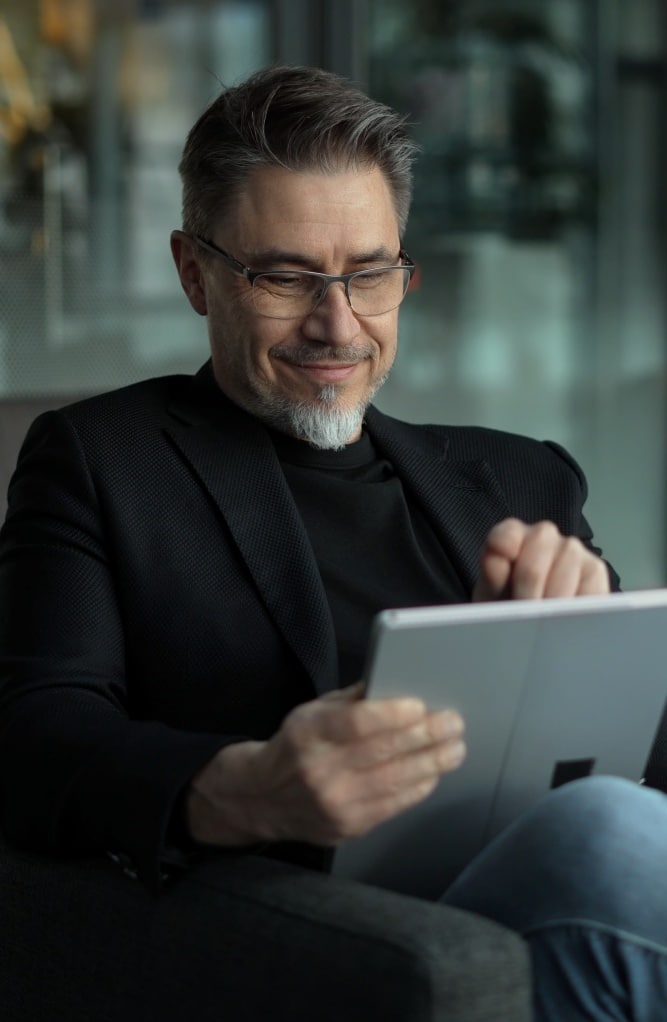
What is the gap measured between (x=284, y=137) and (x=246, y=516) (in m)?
0.45

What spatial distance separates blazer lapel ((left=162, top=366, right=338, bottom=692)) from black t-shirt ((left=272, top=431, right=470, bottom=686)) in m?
0.06

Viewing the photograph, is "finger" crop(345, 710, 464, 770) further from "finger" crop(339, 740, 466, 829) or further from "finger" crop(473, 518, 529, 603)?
"finger" crop(473, 518, 529, 603)

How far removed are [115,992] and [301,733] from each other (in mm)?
345

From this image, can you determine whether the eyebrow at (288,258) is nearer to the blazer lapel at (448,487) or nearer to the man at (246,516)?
the man at (246,516)

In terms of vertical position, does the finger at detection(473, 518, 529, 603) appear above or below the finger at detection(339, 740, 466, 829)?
above

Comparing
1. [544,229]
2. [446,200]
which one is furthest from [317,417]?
[544,229]

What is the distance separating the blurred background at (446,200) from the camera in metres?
3.41

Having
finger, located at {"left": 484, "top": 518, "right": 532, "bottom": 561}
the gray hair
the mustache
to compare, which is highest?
the gray hair

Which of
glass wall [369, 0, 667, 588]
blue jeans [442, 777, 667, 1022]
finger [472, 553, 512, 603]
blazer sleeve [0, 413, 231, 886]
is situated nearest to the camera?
blue jeans [442, 777, 667, 1022]

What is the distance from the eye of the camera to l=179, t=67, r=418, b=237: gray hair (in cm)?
179

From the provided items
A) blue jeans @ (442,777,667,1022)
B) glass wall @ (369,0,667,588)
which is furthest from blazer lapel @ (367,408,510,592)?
glass wall @ (369,0,667,588)

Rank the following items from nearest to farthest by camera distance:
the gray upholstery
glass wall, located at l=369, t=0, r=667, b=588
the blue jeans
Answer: the gray upholstery → the blue jeans → glass wall, located at l=369, t=0, r=667, b=588

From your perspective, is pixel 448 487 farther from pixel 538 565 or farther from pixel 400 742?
pixel 400 742

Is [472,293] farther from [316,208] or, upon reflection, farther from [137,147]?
[316,208]
